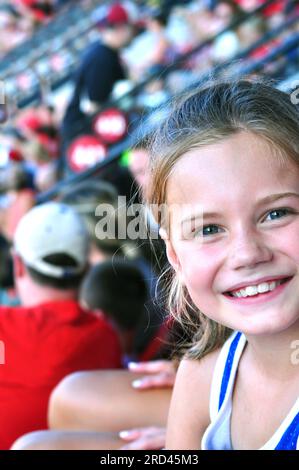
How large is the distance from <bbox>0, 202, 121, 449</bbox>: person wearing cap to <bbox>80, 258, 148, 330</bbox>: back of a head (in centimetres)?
20

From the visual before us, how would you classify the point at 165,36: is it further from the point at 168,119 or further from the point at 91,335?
the point at 168,119

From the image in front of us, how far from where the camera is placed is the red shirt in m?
1.96

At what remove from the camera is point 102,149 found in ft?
14.5

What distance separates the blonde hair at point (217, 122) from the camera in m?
1.19

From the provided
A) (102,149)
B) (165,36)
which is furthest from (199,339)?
(165,36)

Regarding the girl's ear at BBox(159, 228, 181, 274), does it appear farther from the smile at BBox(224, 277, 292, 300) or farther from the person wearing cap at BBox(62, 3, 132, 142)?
the person wearing cap at BBox(62, 3, 132, 142)

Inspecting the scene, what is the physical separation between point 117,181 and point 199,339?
261cm

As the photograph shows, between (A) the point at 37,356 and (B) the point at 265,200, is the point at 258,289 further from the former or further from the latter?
(A) the point at 37,356

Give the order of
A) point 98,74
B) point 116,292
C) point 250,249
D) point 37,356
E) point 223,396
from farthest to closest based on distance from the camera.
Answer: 1. point 98,74
2. point 116,292
3. point 37,356
4. point 223,396
5. point 250,249

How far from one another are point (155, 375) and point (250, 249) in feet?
2.55

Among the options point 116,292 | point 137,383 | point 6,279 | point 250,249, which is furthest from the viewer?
point 6,279

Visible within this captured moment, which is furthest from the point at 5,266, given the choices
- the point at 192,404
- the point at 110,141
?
the point at 192,404

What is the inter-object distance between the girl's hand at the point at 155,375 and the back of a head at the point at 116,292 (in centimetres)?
70

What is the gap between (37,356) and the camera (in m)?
1.99
